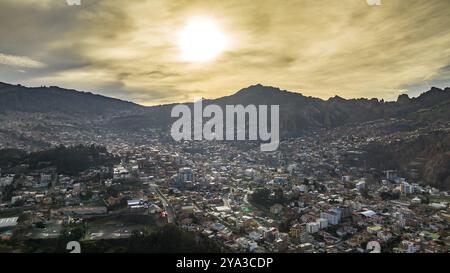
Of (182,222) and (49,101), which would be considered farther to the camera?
(49,101)

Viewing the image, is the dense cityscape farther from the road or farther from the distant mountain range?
the distant mountain range

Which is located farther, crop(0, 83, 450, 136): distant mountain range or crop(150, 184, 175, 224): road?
crop(0, 83, 450, 136): distant mountain range

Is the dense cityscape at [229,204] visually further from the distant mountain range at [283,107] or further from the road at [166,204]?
the distant mountain range at [283,107]

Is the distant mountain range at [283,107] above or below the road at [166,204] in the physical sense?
above

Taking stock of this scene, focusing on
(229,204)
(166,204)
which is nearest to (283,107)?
(229,204)

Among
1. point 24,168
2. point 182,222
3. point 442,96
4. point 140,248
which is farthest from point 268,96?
point 140,248

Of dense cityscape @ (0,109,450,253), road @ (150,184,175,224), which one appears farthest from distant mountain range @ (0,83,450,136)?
road @ (150,184,175,224)

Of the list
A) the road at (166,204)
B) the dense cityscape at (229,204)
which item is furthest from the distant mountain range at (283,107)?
the road at (166,204)
